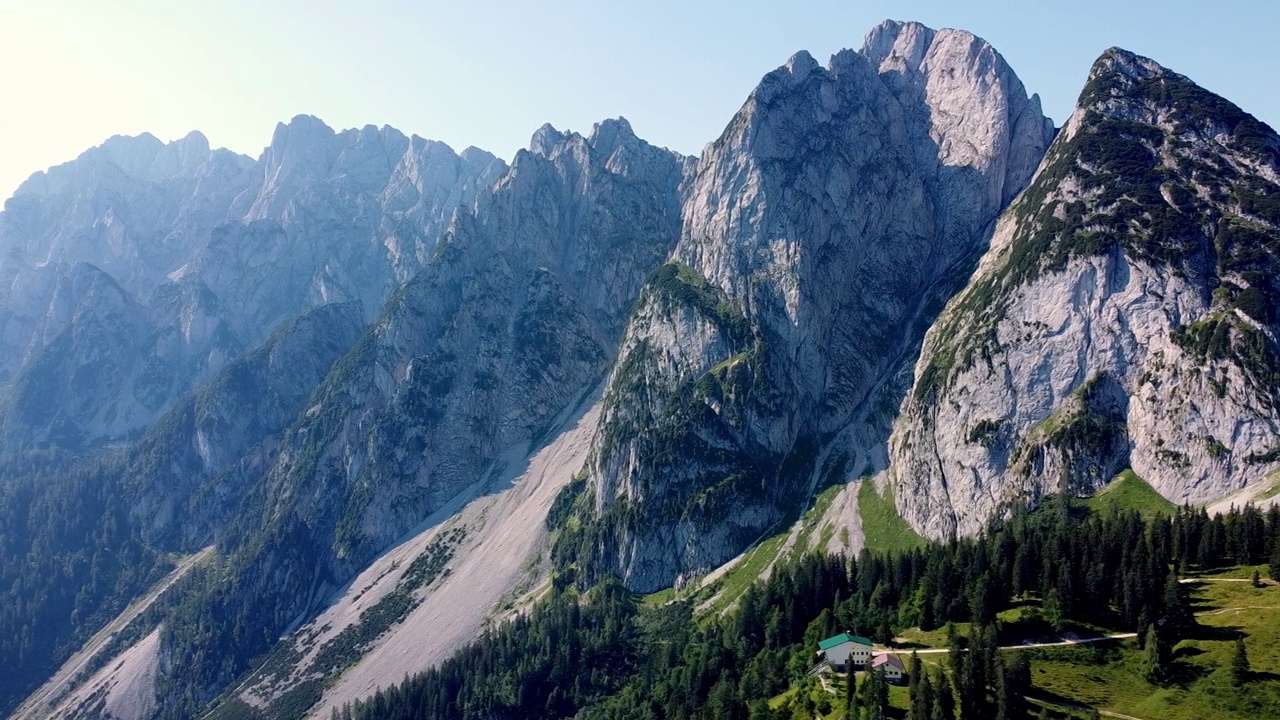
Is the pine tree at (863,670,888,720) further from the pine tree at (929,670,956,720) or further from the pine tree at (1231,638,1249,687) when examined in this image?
the pine tree at (1231,638,1249,687)

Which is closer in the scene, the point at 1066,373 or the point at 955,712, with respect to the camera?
the point at 955,712

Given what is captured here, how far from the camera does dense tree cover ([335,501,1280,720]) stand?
10288 cm

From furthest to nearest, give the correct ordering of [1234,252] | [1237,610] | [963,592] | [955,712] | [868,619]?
[1234,252]
[868,619]
[963,592]
[1237,610]
[955,712]

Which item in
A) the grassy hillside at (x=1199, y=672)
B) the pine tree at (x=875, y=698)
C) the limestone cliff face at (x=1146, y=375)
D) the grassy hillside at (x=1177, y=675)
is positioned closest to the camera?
the grassy hillside at (x=1199, y=672)

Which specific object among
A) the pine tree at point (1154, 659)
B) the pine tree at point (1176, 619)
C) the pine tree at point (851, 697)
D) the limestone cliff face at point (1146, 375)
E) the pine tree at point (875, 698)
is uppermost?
the limestone cliff face at point (1146, 375)

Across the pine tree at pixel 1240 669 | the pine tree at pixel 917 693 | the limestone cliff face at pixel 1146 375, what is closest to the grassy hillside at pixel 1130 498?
the limestone cliff face at pixel 1146 375

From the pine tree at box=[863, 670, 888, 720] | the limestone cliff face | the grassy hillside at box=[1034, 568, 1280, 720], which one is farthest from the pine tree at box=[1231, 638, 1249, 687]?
the limestone cliff face

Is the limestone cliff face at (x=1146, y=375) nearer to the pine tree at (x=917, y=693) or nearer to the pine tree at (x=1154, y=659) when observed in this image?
the pine tree at (x=1154, y=659)

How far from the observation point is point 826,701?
108000mm

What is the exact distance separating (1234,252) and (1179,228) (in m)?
12.7

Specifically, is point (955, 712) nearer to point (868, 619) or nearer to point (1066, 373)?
point (868, 619)

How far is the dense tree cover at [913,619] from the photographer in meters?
103

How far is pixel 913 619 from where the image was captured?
12762 cm

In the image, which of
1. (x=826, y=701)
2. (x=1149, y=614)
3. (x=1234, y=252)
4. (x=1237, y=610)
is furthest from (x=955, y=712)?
(x=1234, y=252)
